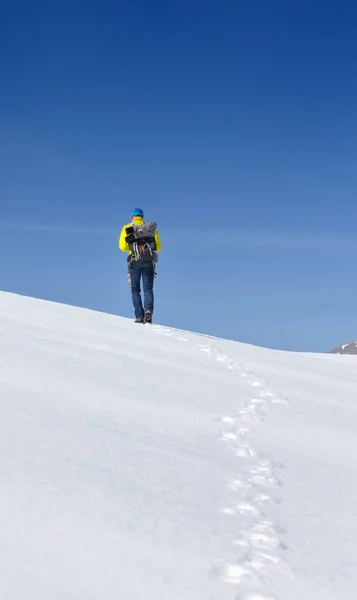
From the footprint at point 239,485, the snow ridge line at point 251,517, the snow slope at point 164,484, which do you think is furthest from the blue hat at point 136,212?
the footprint at point 239,485

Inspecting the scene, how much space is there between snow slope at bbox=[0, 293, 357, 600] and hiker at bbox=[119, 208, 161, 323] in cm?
405

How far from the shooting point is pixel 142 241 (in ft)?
34.3

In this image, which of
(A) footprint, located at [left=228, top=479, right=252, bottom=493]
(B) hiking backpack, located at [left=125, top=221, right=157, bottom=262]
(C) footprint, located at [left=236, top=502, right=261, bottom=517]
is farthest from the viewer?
(B) hiking backpack, located at [left=125, top=221, right=157, bottom=262]

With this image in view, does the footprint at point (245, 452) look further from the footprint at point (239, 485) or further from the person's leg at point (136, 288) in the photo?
the person's leg at point (136, 288)

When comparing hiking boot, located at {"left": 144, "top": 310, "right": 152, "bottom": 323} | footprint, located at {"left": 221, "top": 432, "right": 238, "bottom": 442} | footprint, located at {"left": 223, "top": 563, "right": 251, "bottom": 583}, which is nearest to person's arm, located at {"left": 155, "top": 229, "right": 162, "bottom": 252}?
hiking boot, located at {"left": 144, "top": 310, "right": 152, "bottom": 323}

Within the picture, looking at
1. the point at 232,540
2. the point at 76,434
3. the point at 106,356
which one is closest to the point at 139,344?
the point at 106,356

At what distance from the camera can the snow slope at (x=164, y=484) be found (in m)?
2.40

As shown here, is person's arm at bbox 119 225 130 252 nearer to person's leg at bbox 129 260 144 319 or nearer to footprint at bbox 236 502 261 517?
person's leg at bbox 129 260 144 319

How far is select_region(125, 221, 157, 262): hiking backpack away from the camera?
10.4 m

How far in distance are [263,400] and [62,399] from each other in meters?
2.33

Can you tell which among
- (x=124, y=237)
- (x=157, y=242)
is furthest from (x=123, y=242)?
(x=157, y=242)

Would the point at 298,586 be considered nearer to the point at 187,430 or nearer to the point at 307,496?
the point at 307,496

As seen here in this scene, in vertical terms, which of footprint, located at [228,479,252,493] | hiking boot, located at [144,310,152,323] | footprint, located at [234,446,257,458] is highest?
hiking boot, located at [144,310,152,323]

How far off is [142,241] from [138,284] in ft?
2.65
